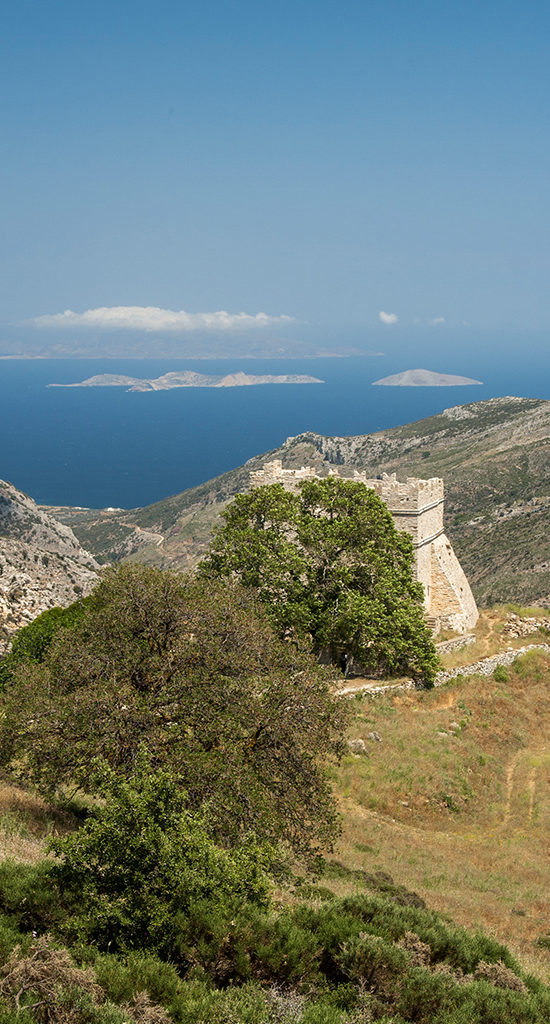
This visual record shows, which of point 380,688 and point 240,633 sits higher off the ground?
point 240,633

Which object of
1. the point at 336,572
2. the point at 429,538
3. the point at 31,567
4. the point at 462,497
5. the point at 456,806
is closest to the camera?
the point at 456,806

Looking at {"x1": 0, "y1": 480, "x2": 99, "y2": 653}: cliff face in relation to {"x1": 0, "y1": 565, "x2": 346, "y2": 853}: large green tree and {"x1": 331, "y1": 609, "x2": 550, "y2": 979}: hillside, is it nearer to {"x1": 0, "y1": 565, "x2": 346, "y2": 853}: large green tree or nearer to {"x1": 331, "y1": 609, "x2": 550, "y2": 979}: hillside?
{"x1": 0, "y1": 565, "x2": 346, "y2": 853}: large green tree

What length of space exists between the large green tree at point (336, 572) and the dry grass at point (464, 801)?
1.89 metres

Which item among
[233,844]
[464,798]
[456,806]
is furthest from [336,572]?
[233,844]

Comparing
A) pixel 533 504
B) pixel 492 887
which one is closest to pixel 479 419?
pixel 533 504

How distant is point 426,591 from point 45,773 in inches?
846

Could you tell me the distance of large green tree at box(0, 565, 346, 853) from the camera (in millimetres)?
13383

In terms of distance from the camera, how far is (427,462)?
111 m

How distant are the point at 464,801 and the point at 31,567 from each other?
28627mm

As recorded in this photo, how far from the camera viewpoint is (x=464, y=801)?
22141mm

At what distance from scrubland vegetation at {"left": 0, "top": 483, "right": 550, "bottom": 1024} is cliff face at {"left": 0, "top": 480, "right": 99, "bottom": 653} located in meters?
8.81

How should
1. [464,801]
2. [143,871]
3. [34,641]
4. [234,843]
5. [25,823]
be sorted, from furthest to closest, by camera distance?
[34,641], [464,801], [25,823], [234,843], [143,871]

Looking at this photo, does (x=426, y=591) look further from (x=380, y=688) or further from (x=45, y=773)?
(x=45, y=773)

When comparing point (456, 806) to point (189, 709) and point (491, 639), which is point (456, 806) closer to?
point (189, 709)
